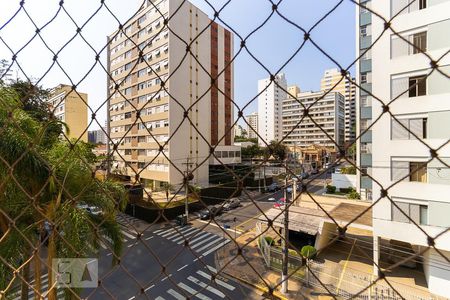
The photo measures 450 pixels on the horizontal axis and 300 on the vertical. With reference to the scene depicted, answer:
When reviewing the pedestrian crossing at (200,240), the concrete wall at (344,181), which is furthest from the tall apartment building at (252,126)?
the concrete wall at (344,181)

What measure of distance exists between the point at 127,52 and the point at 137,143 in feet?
13.9

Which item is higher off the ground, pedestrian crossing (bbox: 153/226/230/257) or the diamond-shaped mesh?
the diamond-shaped mesh

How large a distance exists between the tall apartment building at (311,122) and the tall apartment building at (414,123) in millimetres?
765

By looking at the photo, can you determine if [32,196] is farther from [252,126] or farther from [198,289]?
→ [198,289]

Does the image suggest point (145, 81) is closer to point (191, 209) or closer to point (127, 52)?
point (127, 52)

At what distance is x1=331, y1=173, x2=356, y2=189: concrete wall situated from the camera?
9680 mm

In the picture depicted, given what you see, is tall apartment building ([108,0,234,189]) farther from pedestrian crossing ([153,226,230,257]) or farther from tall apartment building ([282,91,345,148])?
pedestrian crossing ([153,226,230,257])

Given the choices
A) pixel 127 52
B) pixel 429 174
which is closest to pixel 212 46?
pixel 127 52

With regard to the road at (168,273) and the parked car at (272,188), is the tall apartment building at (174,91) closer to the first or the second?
the parked car at (272,188)

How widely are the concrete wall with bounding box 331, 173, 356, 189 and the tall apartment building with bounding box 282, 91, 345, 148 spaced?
1410 millimetres

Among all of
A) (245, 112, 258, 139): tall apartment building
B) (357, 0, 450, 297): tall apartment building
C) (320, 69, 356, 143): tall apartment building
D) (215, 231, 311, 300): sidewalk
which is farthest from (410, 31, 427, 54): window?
(215, 231, 311, 300): sidewalk

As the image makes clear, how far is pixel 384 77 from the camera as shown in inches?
148

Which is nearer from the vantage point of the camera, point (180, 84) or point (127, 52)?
point (180, 84)

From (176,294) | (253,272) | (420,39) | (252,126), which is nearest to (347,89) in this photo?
(420,39)
